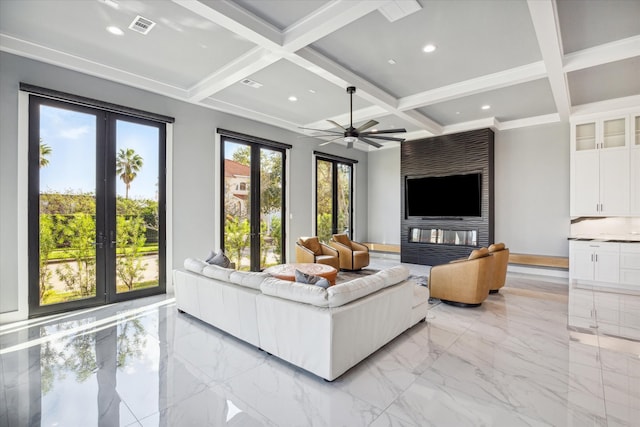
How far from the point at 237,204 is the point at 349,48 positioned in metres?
Result: 3.66

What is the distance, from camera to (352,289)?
2.69 meters

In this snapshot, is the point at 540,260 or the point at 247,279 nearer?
the point at 247,279

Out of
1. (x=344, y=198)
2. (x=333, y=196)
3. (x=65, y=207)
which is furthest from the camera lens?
(x=344, y=198)

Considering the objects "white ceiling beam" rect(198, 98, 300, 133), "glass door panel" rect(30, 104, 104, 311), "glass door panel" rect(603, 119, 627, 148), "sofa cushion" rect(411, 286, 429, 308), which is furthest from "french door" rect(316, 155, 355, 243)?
"glass door panel" rect(603, 119, 627, 148)

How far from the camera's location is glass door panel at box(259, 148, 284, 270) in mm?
6702

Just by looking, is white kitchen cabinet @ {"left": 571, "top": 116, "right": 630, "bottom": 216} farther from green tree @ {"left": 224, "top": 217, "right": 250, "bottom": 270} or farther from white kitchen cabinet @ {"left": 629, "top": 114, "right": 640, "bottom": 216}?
green tree @ {"left": 224, "top": 217, "right": 250, "bottom": 270}

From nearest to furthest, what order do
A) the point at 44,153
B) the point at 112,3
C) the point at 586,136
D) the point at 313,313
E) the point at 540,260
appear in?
the point at 313,313, the point at 112,3, the point at 44,153, the point at 586,136, the point at 540,260

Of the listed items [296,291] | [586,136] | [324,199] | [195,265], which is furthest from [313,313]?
[586,136]

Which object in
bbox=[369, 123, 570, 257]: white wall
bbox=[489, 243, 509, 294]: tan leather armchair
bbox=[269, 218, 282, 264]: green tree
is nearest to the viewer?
bbox=[489, 243, 509, 294]: tan leather armchair

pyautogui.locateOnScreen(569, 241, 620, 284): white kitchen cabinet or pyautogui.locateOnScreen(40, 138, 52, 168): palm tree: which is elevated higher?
pyautogui.locateOnScreen(40, 138, 52, 168): palm tree

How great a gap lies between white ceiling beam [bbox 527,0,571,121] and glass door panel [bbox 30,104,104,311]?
554cm

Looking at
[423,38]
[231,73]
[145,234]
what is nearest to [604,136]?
[423,38]

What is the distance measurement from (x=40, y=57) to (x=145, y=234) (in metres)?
2.64

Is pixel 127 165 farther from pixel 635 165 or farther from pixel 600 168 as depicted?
pixel 635 165
